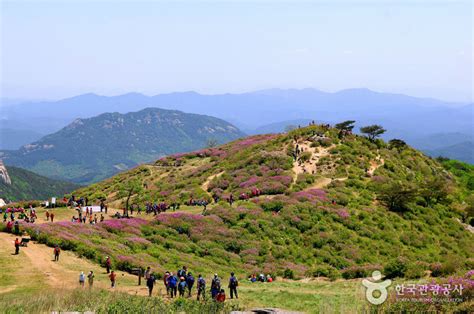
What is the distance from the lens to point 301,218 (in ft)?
163

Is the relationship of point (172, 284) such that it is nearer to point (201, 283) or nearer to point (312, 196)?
point (201, 283)

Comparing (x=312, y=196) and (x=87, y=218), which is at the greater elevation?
(x=312, y=196)

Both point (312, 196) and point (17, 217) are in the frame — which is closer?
point (17, 217)

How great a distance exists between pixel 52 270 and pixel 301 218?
27.3 m

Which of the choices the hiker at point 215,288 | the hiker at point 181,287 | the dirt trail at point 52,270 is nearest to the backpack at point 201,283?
the hiker at point 215,288

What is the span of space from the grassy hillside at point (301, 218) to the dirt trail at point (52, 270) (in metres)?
1.49

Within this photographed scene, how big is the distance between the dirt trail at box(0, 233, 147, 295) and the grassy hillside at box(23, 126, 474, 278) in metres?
1.49

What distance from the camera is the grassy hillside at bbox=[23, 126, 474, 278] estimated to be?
3847 centimetres

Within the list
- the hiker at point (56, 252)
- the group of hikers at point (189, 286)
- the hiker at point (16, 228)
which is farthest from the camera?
the hiker at point (16, 228)

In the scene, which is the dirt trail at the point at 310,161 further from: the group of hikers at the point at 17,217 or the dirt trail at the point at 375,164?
the group of hikers at the point at 17,217

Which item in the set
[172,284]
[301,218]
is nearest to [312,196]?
[301,218]

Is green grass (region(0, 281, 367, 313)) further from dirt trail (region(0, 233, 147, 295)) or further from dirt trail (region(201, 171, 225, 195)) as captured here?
dirt trail (region(201, 171, 225, 195))

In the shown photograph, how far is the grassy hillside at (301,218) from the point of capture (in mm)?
38469

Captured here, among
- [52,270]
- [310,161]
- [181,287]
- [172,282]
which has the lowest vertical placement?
[52,270]
